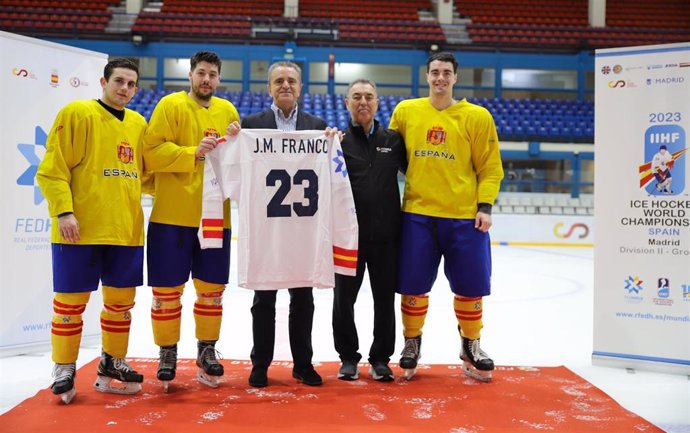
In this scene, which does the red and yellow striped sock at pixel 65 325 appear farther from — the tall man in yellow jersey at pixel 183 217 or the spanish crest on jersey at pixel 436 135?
the spanish crest on jersey at pixel 436 135

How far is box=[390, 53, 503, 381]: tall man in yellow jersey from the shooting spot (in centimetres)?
367

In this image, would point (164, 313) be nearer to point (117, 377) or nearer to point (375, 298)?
point (117, 377)

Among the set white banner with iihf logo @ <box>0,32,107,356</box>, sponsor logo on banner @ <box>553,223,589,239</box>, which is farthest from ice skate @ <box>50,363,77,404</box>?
sponsor logo on banner @ <box>553,223,589,239</box>

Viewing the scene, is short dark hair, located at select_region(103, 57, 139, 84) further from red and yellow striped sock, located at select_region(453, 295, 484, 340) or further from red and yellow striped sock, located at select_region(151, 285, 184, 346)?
red and yellow striped sock, located at select_region(453, 295, 484, 340)

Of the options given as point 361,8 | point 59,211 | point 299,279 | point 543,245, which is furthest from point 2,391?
point 361,8

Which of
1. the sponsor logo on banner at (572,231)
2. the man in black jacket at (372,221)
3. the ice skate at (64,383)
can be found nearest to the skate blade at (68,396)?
the ice skate at (64,383)

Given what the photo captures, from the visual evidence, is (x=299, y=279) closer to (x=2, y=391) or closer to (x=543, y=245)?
(x=2, y=391)

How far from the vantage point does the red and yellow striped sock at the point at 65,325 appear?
10.6 ft

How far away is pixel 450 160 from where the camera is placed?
369 cm

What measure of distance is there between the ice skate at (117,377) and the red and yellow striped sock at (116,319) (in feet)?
0.15

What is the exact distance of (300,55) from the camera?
69.0 feet

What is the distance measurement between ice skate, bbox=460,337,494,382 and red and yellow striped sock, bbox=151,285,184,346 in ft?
5.96

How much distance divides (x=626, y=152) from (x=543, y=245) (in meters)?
9.78

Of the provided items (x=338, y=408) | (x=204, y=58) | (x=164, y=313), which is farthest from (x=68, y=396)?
(x=204, y=58)
